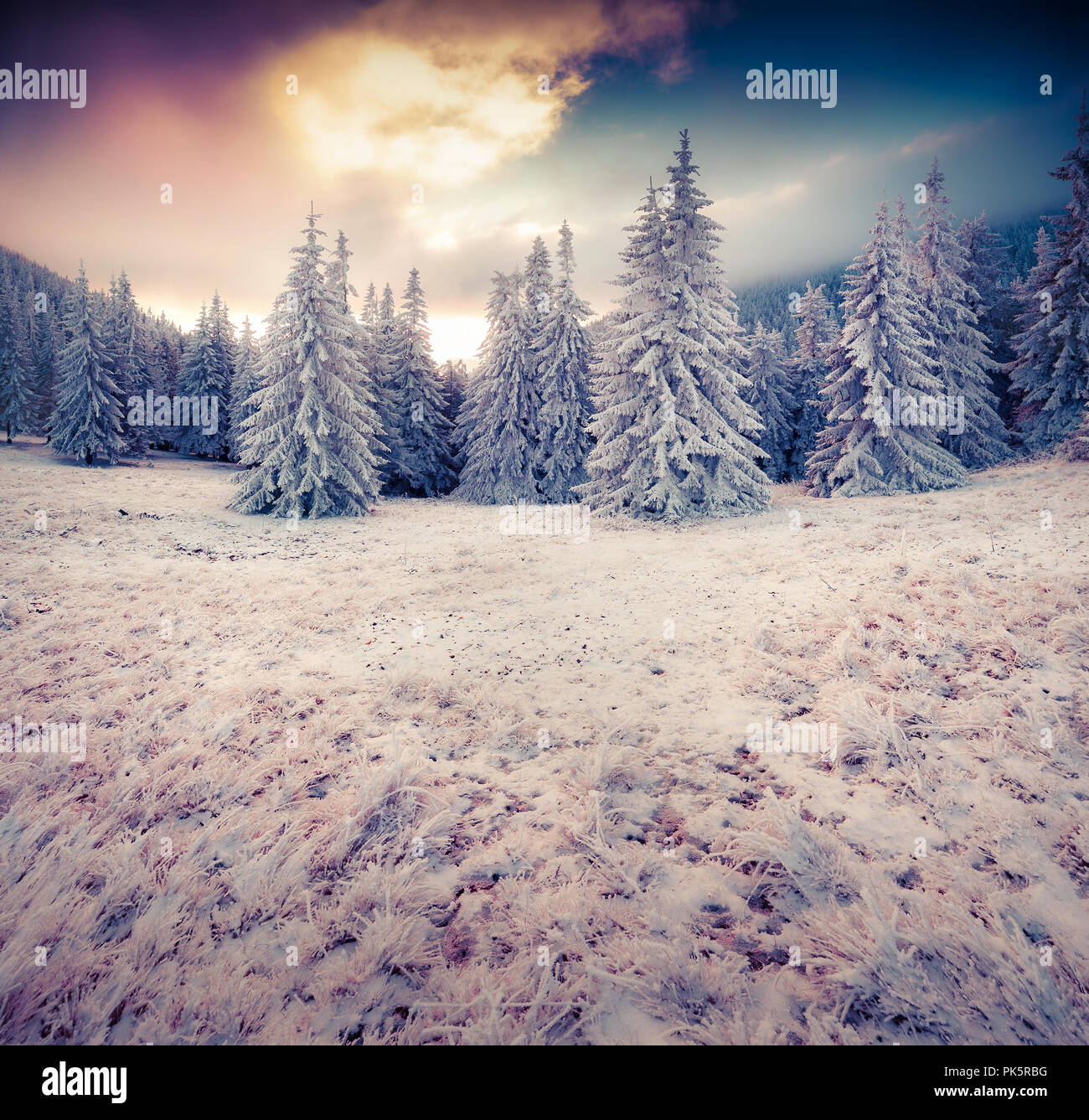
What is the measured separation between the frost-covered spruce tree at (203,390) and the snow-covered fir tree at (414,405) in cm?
3132

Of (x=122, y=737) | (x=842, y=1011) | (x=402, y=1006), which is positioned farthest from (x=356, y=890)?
(x=122, y=737)

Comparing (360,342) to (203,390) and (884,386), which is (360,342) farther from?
(203,390)

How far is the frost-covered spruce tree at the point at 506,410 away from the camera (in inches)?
1109

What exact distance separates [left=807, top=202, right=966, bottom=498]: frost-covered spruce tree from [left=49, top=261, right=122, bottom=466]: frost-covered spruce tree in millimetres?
45526

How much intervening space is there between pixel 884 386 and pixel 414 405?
24.3 meters

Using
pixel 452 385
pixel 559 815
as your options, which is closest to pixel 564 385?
pixel 452 385

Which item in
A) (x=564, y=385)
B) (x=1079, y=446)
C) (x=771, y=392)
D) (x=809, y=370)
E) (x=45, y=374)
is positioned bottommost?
(x=1079, y=446)

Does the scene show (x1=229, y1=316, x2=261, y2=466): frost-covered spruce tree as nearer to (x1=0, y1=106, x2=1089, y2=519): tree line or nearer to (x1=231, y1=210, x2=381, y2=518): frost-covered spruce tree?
(x1=0, y1=106, x2=1089, y2=519): tree line

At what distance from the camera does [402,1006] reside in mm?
2779

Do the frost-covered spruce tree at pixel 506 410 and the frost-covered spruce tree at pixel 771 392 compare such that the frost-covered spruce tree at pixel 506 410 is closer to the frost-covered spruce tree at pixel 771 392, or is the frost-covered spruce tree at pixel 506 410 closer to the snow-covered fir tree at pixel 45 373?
the frost-covered spruce tree at pixel 771 392

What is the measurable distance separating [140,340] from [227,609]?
62.0m

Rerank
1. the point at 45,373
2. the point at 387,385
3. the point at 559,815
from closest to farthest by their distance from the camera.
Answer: the point at 559,815, the point at 387,385, the point at 45,373

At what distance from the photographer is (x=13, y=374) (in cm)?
4803
